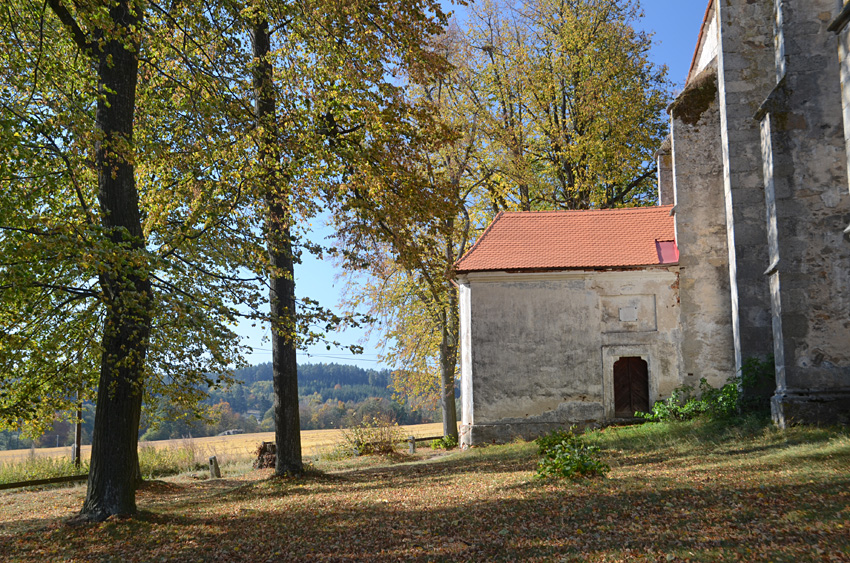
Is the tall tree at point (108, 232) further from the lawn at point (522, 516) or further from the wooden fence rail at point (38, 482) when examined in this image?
the wooden fence rail at point (38, 482)

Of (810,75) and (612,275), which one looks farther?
(612,275)

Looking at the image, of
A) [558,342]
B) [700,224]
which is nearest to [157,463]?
[558,342]

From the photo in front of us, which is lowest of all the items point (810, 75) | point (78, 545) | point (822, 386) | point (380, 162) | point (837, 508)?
point (78, 545)

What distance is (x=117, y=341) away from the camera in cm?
934

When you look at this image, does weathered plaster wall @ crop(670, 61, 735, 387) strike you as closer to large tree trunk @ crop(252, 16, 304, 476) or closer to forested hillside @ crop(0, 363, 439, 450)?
forested hillside @ crop(0, 363, 439, 450)

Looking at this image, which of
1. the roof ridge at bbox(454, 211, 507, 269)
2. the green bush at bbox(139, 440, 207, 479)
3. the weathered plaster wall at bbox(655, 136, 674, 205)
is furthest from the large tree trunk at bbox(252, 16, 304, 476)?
the weathered plaster wall at bbox(655, 136, 674, 205)

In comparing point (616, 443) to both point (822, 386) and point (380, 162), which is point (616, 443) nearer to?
point (822, 386)

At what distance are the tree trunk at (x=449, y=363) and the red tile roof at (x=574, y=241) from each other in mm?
5296

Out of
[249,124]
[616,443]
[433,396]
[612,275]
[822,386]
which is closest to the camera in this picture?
[249,124]

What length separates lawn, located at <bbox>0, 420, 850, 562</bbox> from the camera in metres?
6.05

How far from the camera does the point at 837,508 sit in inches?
256

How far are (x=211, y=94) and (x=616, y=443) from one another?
37.4 feet

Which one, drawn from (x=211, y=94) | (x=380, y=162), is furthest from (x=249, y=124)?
(x=380, y=162)

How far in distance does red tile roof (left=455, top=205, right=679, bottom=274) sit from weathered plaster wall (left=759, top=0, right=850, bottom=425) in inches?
230
